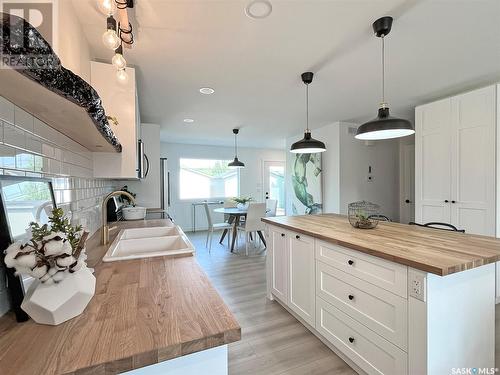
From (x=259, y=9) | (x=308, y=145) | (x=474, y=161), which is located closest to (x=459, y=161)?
(x=474, y=161)

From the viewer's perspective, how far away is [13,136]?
0.78 m

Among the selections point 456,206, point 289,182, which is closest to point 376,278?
point 456,206

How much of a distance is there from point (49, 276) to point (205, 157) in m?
6.06

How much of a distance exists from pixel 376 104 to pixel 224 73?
2259 mm

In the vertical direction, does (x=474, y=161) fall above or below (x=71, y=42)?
below

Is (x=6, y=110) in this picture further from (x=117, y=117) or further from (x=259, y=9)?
(x=259, y=9)

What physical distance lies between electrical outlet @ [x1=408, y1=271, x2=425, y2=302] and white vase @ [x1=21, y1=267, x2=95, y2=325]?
1403mm

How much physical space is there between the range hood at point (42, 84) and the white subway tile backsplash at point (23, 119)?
0.02 metres

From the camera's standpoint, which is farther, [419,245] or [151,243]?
[151,243]

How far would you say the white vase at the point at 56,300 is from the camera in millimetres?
651

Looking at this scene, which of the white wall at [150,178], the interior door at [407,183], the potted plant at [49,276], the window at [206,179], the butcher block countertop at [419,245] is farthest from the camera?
the window at [206,179]

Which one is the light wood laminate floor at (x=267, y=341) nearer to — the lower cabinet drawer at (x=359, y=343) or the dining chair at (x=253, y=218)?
the lower cabinet drawer at (x=359, y=343)

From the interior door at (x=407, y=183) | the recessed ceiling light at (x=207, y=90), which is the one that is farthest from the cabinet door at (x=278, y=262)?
the interior door at (x=407, y=183)

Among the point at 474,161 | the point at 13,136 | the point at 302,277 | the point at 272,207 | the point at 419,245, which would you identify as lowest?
the point at 302,277
